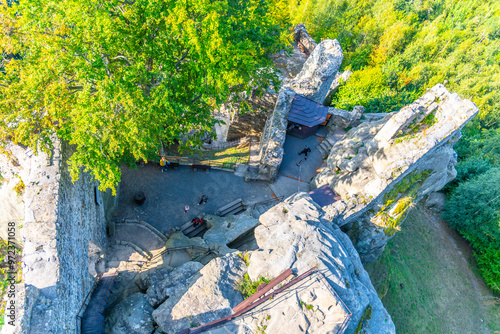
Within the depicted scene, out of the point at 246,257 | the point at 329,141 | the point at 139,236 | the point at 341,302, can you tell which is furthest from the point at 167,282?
the point at 329,141

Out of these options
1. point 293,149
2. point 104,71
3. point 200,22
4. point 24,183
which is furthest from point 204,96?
point 293,149

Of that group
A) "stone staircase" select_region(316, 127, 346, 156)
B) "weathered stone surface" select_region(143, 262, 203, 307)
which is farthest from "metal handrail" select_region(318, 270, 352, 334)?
"stone staircase" select_region(316, 127, 346, 156)

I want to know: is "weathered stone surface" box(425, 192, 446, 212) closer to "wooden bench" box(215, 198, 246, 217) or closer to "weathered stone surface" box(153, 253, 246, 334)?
"wooden bench" box(215, 198, 246, 217)

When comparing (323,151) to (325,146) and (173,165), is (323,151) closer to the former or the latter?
(325,146)

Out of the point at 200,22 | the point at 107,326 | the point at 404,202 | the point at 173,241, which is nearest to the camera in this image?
the point at 107,326

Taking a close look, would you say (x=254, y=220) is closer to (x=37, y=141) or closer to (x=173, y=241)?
(x=173, y=241)

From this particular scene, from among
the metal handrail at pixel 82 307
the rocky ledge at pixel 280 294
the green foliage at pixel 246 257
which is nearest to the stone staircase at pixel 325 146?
the rocky ledge at pixel 280 294
